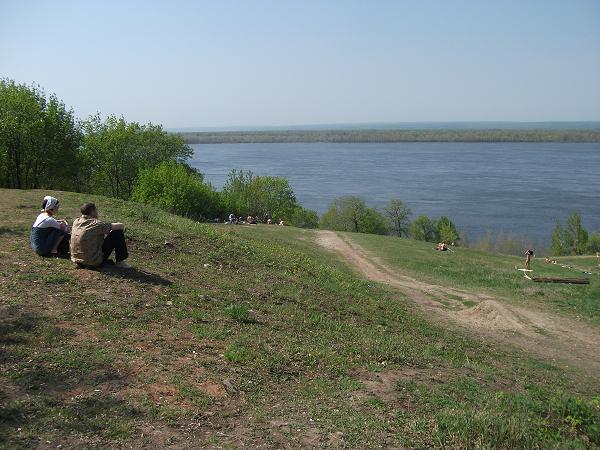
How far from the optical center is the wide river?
215 ft

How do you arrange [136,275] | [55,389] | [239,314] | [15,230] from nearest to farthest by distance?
[55,389] < [239,314] < [136,275] < [15,230]

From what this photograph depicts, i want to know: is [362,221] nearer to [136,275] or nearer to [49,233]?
[136,275]

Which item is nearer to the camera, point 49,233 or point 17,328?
point 17,328

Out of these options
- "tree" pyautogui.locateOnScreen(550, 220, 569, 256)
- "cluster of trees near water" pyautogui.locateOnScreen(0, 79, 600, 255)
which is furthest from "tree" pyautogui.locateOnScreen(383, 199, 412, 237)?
"tree" pyautogui.locateOnScreen(550, 220, 569, 256)

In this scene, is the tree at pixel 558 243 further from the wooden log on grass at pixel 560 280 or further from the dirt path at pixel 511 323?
the dirt path at pixel 511 323

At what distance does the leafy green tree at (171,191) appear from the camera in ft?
144

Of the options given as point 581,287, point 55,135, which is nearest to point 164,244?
point 581,287

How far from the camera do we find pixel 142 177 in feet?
148

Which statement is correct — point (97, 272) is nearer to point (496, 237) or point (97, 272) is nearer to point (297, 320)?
point (297, 320)

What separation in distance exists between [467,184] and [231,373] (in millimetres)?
88414

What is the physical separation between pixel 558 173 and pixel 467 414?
345ft

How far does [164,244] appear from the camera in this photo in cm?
1262

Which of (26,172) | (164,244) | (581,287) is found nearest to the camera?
(164,244)

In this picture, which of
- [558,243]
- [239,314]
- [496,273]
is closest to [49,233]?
[239,314]
